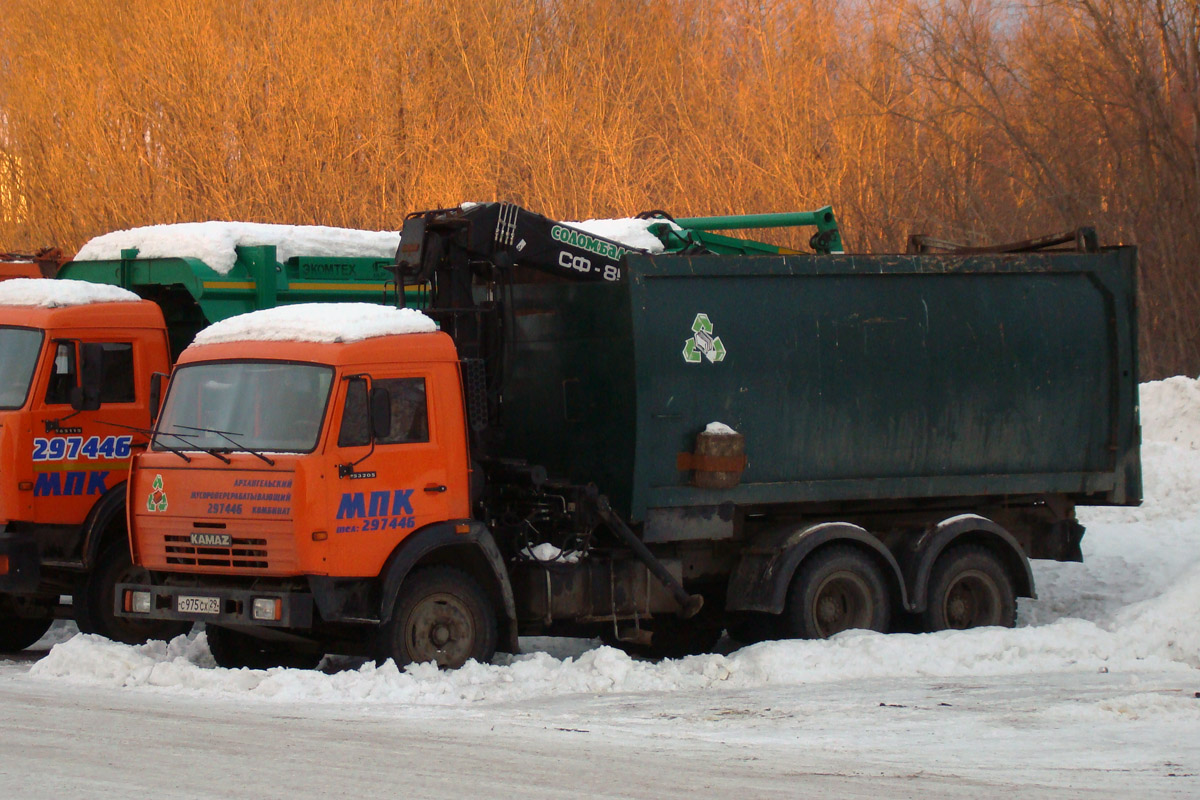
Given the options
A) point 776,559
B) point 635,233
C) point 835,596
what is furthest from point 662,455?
point 635,233

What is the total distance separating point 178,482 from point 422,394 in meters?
1.64

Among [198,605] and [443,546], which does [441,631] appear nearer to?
[443,546]

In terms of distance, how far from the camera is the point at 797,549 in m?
10.9

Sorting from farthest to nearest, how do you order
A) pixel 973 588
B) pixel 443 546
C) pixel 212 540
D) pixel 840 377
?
pixel 973 588 < pixel 840 377 < pixel 443 546 < pixel 212 540

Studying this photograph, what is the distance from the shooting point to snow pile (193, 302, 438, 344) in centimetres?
951

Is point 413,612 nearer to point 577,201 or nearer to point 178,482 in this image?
point 178,482

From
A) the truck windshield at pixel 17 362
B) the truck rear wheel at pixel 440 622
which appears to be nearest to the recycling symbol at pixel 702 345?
the truck rear wheel at pixel 440 622

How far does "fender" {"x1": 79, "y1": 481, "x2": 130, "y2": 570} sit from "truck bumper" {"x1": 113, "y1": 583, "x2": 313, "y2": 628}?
5.30 feet

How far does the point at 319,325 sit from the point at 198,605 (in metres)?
1.92

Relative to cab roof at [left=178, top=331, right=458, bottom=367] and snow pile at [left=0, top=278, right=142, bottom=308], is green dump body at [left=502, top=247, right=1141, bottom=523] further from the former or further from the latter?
snow pile at [left=0, top=278, right=142, bottom=308]

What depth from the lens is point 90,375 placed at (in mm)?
11047

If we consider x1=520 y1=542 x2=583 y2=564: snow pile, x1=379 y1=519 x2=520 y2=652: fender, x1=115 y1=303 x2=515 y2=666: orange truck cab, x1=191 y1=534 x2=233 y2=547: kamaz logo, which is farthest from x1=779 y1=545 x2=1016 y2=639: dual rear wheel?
x1=191 y1=534 x2=233 y2=547: kamaz logo

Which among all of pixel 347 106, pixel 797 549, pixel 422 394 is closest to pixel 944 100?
pixel 347 106

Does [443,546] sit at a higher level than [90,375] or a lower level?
lower
